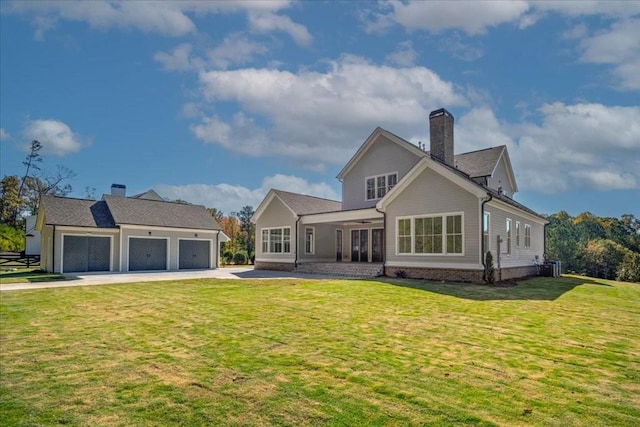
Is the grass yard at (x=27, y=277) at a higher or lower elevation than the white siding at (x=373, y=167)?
lower

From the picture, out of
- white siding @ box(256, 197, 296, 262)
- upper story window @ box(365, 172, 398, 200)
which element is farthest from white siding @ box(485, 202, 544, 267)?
white siding @ box(256, 197, 296, 262)

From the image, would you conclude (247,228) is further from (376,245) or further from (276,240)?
(376,245)

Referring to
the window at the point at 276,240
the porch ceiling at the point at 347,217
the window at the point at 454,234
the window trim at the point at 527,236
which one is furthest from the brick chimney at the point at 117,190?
the window trim at the point at 527,236

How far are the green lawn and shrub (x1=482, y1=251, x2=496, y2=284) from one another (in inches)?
187

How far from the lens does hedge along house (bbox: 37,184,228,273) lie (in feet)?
74.2

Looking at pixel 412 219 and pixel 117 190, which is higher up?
pixel 117 190

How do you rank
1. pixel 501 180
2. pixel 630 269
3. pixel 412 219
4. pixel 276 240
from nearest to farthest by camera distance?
pixel 412 219, pixel 501 180, pixel 276 240, pixel 630 269

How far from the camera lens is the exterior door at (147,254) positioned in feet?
81.3

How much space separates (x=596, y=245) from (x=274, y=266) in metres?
33.8

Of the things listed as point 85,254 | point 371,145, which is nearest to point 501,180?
point 371,145

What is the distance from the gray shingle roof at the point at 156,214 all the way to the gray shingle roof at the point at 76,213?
577 millimetres

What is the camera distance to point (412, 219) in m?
16.7

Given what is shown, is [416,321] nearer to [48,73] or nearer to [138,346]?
[138,346]

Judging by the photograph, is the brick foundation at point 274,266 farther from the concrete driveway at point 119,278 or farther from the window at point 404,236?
the window at point 404,236
